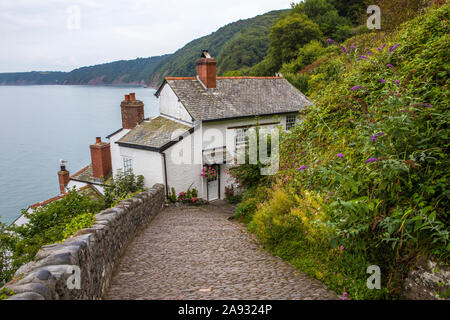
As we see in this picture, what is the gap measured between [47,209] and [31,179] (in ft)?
149

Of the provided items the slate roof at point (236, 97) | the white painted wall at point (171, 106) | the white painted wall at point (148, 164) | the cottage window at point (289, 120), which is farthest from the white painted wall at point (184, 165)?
the cottage window at point (289, 120)

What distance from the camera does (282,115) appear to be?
18016 millimetres

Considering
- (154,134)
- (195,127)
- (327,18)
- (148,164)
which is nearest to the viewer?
(195,127)

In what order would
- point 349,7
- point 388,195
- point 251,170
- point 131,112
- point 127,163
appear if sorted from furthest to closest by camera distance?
point 349,7 < point 131,112 < point 127,163 < point 251,170 < point 388,195

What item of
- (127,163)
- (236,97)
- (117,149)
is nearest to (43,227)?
(127,163)

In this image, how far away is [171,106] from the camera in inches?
647

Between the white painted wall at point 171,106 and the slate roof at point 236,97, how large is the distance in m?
0.29

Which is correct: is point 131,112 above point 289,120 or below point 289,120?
above

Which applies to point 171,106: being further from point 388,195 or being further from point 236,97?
point 388,195

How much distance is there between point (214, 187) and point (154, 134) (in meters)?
4.18

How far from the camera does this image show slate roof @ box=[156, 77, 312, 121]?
1564cm

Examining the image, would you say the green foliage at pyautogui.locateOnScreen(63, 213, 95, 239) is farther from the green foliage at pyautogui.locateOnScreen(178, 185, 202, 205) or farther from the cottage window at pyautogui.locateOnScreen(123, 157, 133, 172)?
the cottage window at pyautogui.locateOnScreen(123, 157, 133, 172)

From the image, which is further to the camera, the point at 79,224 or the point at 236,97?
the point at 236,97
